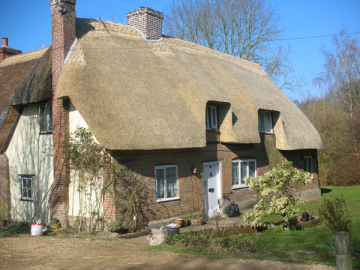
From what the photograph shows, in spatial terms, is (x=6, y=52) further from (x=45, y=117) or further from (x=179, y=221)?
(x=179, y=221)

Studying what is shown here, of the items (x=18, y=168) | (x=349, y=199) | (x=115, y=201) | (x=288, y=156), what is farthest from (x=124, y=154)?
(x=349, y=199)

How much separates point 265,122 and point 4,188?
1227 centimetres

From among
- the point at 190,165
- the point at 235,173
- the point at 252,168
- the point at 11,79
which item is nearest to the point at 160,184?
the point at 190,165

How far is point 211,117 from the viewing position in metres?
14.9

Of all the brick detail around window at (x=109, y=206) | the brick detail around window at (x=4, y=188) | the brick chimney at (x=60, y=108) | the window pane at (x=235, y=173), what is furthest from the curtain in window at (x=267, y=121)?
the brick detail around window at (x=4, y=188)

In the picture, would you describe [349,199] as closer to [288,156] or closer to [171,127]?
[288,156]

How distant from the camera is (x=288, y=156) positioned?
1977 cm

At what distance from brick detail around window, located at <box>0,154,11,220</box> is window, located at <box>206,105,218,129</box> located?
317 inches

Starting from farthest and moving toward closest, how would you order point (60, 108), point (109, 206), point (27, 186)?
1. point (27, 186)
2. point (60, 108)
3. point (109, 206)

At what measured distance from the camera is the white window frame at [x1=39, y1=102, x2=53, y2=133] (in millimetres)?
12805

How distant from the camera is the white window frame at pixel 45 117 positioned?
1280 centimetres

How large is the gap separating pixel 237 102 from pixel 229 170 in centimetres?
320

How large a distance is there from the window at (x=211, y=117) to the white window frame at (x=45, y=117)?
19.8 feet

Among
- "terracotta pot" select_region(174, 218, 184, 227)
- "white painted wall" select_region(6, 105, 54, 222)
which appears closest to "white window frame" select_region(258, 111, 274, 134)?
"terracotta pot" select_region(174, 218, 184, 227)
